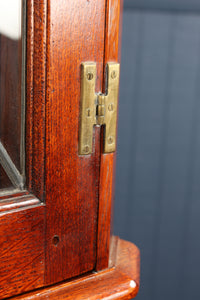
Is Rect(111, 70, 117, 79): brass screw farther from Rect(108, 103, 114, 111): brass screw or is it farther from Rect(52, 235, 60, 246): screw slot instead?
Rect(52, 235, 60, 246): screw slot

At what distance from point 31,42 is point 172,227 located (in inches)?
58.7

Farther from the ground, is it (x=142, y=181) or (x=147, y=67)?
(x=147, y=67)

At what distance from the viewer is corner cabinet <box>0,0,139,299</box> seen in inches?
21.3

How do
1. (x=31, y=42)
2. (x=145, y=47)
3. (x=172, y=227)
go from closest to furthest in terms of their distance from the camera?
1. (x=31, y=42)
2. (x=145, y=47)
3. (x=172, y=227)

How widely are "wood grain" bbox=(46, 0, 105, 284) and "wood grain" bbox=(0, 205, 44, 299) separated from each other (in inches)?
0.6

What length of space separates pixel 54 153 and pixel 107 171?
95 mm

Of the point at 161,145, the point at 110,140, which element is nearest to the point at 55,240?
the point at 110,140

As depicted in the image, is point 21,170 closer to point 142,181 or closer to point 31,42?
point 31,42

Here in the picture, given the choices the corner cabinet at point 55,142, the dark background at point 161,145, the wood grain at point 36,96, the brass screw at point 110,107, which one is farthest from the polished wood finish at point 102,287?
the dark background at point 161,145

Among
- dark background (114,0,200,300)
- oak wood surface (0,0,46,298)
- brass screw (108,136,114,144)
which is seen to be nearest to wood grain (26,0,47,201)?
oak wood surface (0,0,46,298)

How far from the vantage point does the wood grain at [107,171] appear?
580 millimetres

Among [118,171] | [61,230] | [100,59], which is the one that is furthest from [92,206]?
[118,171]

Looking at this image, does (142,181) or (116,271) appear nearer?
(116,271)

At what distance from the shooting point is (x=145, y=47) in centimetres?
175
